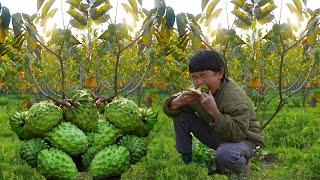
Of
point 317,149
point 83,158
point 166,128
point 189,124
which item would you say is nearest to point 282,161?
point 317,149

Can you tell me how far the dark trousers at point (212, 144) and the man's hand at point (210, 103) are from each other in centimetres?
34

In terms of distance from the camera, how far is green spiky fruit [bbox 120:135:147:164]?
3.51m

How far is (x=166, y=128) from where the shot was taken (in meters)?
7.20

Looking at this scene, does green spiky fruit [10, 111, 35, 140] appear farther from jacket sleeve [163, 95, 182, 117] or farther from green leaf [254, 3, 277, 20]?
green leaf [254, 3, 277, 20]

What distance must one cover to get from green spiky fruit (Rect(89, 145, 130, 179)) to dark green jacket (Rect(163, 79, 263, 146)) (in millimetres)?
781

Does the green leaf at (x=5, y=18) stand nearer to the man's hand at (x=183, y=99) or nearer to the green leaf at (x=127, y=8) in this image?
the man's hand at (x=183, y=99)

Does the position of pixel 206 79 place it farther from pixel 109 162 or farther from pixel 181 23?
pixel 109 162

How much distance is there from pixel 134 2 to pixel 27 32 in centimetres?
85

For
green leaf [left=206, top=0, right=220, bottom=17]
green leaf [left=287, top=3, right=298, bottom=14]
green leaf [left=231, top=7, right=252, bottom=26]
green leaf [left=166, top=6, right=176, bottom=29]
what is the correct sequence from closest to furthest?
green leaf [left=166, top=6, right=176, bottom=29] < green leaf [left=206, top=0, right=220, bottom=17] < green leaf [left=287, top=3, right=298, bottom=14] < green leaf [left=231, top=7, right=252, bottom=26]

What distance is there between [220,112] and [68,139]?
1196mm

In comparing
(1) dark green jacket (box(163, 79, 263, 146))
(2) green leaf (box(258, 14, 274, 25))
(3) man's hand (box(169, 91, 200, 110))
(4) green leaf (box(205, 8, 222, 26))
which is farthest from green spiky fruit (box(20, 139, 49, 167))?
(2) green leaf (box(258, 14, 274, 25))

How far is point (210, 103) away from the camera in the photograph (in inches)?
145

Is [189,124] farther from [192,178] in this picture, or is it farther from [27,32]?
[27,32]

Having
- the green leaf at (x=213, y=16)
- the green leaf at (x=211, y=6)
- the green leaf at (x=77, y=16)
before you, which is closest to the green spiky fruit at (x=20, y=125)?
the green leaf at (x=77, y=16)
